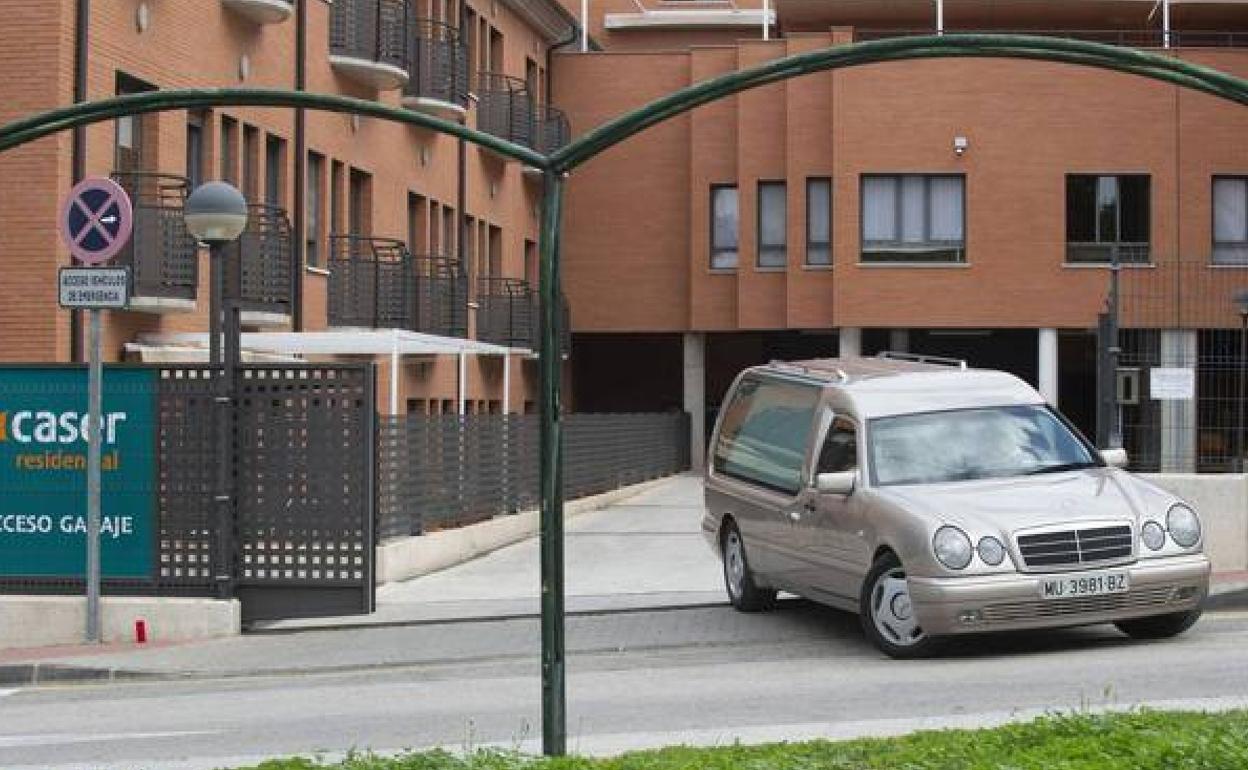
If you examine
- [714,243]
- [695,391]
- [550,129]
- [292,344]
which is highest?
[550,129]

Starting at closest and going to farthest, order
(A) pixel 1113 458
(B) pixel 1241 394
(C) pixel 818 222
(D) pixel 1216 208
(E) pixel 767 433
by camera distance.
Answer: (A) pixel 1113 458 → (E) pixel 767 433 → (B) pixel 1241 394 → (D) pixel 1216 208 → (C) pixel 818 222

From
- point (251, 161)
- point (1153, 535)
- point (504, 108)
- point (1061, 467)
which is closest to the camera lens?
point (1153, 535)

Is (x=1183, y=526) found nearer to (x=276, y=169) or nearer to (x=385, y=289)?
(x=276, y=169)

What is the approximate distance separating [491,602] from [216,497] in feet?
9.71

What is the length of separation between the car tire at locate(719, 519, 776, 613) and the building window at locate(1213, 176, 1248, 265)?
93.0 ft

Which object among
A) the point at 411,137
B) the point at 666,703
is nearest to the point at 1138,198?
the point at 411,137

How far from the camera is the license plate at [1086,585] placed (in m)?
12.2

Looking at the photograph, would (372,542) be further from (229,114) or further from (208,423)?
(229,114)

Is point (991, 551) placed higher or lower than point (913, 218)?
lower

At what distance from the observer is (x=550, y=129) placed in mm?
43250

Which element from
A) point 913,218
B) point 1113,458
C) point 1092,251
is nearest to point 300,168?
point 1113,458

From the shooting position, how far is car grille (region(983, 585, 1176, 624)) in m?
12.2

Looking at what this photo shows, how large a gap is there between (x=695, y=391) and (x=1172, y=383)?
29708 mm

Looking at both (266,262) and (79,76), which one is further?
(266,262)
